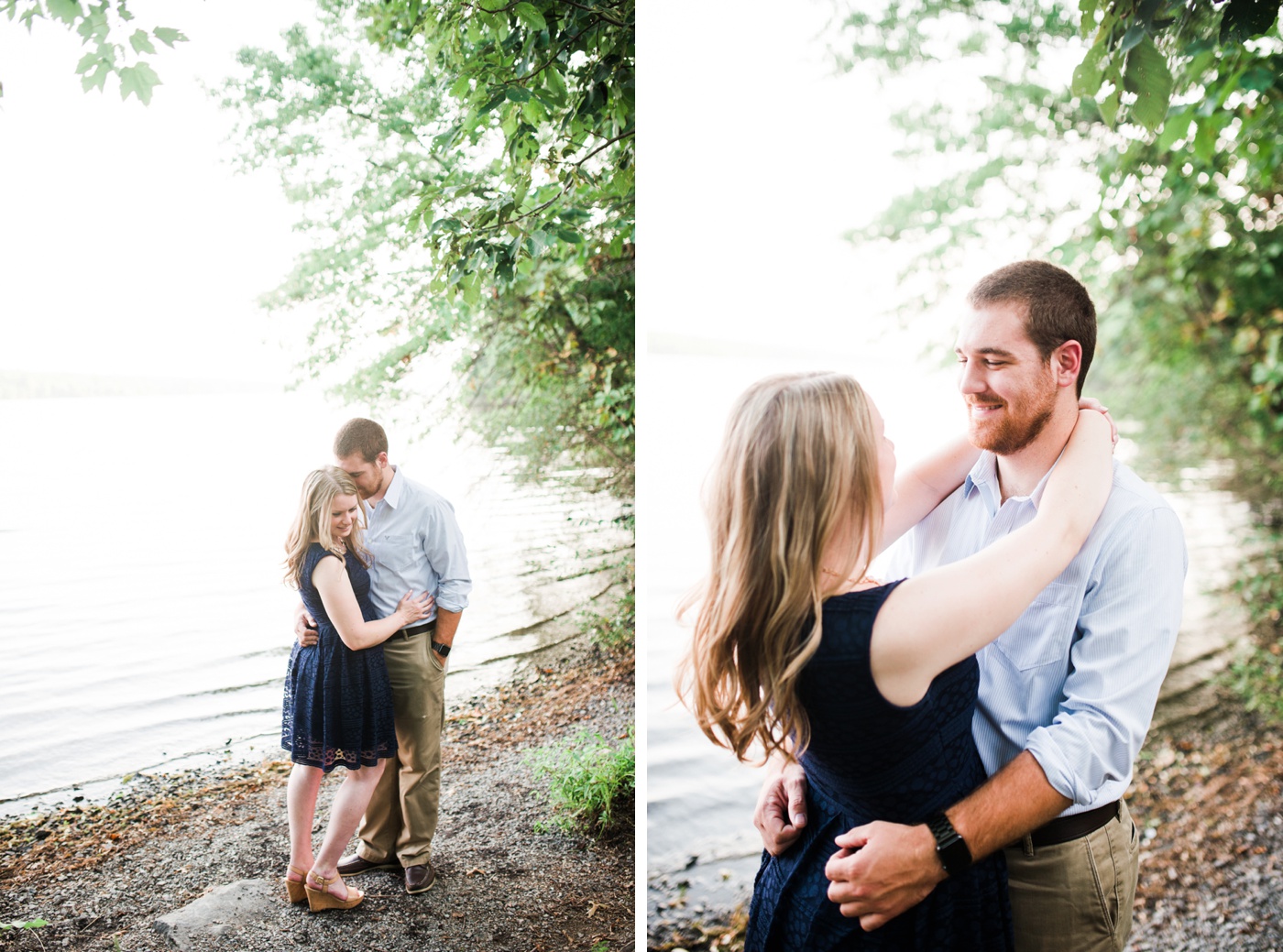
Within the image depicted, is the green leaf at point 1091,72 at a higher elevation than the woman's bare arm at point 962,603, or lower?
higher

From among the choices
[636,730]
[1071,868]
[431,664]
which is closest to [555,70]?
[431,664]

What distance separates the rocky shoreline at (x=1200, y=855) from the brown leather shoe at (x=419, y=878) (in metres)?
0.63

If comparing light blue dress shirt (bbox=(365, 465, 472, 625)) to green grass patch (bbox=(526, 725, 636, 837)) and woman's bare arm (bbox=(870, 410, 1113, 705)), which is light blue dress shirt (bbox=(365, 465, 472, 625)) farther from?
woman's bare arm (bbox=(870, 410, 1113, 705))

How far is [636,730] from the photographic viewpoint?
2.22m

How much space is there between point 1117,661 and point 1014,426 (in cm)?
41

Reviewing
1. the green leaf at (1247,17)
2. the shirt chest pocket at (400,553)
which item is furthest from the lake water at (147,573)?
the green leaf at (1247,17)

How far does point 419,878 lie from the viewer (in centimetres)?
196

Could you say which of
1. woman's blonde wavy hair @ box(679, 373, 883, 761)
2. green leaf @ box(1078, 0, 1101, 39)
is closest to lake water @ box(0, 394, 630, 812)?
woman's blonde wavy hair @ box(679, 373, 883, 761)

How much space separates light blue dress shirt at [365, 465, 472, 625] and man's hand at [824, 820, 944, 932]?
1.07 m

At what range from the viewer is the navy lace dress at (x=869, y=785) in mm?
1134

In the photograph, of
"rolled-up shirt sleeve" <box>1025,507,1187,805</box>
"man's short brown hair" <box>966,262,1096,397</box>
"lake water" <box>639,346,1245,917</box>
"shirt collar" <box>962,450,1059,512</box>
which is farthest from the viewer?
"lake water" <box>639,346,1245,917</box>

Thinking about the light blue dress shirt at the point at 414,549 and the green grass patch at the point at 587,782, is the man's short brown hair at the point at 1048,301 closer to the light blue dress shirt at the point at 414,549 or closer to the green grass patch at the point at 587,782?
the light blue dress shirt at the point at 414,549

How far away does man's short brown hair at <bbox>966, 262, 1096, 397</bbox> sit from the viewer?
140cm

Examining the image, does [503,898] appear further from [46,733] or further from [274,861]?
[46,733]
